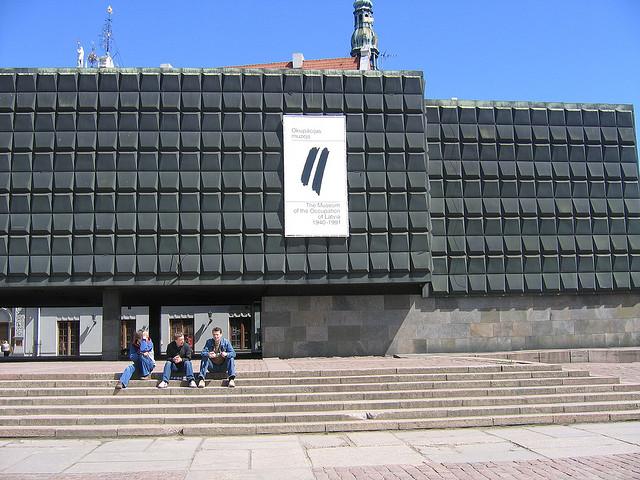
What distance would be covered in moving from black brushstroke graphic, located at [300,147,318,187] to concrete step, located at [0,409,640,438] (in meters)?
13.4

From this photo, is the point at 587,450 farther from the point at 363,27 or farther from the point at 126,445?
the point at 363,27

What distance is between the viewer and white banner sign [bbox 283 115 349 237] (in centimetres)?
2581

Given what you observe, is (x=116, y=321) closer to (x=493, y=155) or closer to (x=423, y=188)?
(x=423, y=188)

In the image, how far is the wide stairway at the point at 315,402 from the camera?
45.5ft

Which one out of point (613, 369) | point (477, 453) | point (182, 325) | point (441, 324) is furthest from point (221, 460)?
point (182, 325)

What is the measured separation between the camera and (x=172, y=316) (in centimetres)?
5734

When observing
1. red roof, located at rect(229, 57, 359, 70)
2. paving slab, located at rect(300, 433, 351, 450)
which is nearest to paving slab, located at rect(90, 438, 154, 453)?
paving slab, located at rect(300, 433, 351, 450)

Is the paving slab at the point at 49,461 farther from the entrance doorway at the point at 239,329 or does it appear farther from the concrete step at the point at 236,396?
the entrance doorway at the point at 239,329

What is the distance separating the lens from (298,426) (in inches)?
542

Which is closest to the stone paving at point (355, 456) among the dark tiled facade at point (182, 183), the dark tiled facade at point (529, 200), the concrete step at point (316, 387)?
the concrete step at point (316, 387)

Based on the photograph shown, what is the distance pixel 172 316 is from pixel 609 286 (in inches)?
1485

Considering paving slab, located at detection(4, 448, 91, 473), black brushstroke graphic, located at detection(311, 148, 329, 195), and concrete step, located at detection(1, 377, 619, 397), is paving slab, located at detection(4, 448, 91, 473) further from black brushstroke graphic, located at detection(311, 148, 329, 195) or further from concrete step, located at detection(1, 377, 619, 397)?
black brushstroke graphic, located at detection(311, 148, 329, 195)

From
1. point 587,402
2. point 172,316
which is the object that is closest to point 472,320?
point 587,402

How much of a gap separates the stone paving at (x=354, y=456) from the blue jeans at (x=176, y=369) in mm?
2998
